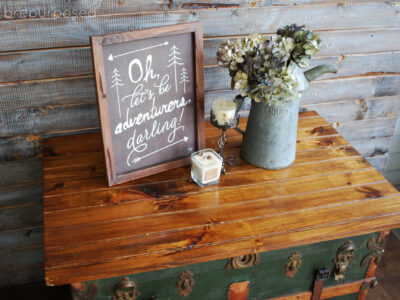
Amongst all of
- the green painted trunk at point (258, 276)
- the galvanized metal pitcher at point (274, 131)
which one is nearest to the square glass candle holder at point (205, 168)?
the galvanized metal pitcher at point (274, 131)

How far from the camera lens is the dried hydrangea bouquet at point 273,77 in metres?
1.01

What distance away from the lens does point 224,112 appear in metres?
1.11

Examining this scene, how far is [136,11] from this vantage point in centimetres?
121

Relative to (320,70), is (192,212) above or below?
below

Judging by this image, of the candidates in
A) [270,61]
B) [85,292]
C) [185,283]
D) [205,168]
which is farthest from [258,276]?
[270,61]

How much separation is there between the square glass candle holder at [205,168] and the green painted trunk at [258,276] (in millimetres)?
239

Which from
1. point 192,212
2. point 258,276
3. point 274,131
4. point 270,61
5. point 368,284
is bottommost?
point 368,284

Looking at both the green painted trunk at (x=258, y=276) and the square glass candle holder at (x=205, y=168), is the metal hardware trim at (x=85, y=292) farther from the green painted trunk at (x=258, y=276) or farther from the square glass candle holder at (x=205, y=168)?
the square glass candle holder at (x=205, y=168)

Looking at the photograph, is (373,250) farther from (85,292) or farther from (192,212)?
(85,292)

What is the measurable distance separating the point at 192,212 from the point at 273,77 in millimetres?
420

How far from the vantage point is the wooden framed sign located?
1.00 m

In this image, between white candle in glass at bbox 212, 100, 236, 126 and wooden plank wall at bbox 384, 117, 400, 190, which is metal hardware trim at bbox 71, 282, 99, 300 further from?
wooden plank wall at bbox 384, 117, 400, 190

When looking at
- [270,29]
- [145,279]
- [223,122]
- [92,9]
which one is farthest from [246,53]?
[145,279]

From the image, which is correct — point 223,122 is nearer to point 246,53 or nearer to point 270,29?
point 246,53
